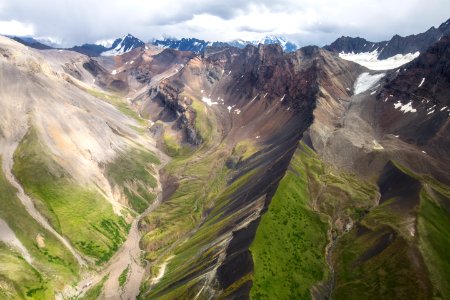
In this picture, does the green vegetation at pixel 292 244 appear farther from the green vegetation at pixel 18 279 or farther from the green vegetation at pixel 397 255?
the green vegetation at pixel 18 279

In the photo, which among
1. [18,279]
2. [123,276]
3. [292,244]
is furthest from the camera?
[123,276]

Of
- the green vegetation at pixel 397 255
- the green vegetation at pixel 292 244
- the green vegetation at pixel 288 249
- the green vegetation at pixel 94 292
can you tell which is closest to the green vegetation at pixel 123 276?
the green vegetation at pixel 94 292

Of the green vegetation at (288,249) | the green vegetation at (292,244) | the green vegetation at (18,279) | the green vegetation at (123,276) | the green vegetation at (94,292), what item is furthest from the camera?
the green vegetation at (123,276)

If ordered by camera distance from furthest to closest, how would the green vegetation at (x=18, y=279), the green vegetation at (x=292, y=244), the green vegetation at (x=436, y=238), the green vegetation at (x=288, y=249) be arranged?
the green vegetation at (x=18, y=279), the green vegetation at (x=292, y=244), the green vegetation at (x=288, y=249), the green vegetation at (x=436, y=238)

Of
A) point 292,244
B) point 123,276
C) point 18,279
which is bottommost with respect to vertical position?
point 292,244

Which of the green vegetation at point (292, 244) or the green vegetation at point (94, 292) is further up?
the green vegetation at point (94, 292)

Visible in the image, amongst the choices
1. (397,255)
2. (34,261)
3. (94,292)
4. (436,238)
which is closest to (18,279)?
(34,261)

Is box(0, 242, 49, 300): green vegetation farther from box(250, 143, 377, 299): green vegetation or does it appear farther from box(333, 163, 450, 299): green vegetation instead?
box(333, 163, 450, 299): green vegetation

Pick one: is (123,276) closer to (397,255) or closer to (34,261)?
(34,261)
